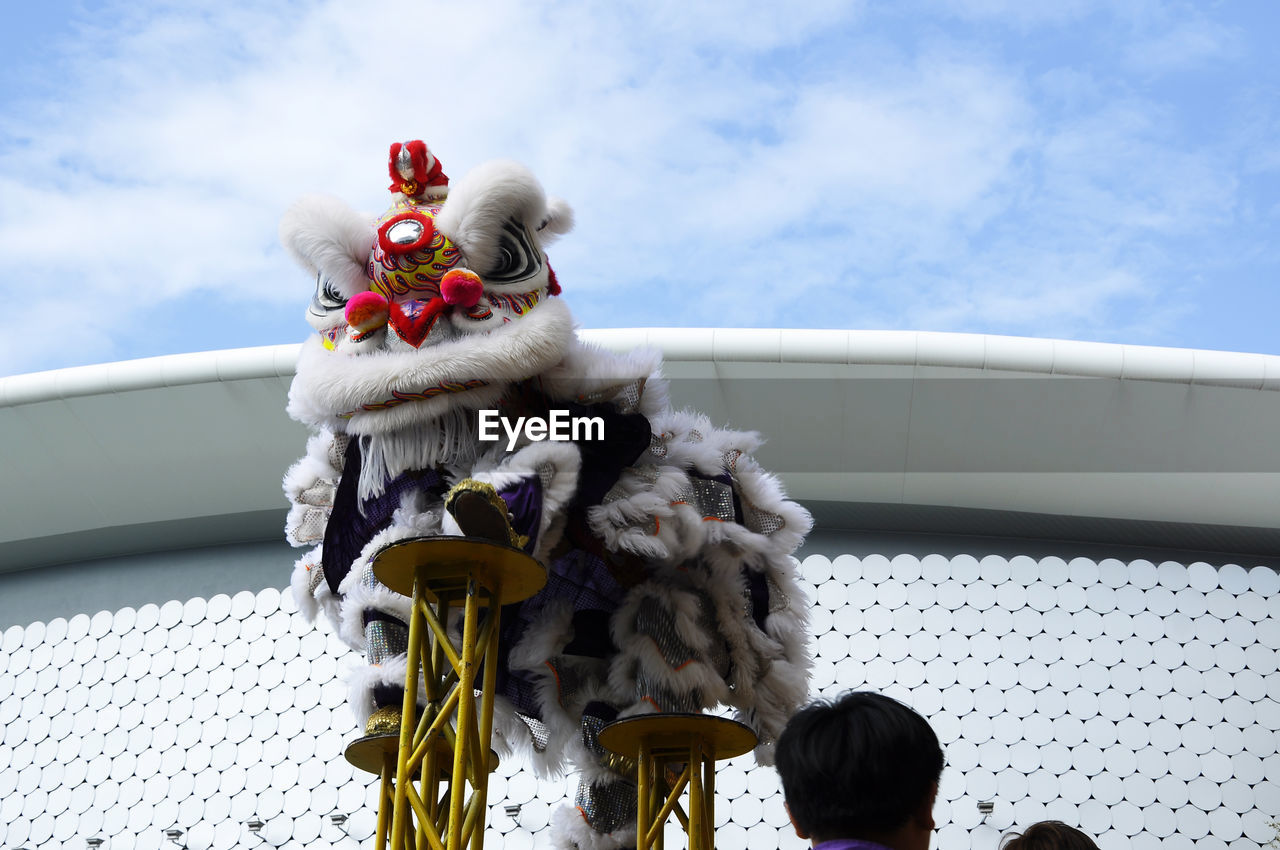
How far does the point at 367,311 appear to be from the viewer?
2023mm

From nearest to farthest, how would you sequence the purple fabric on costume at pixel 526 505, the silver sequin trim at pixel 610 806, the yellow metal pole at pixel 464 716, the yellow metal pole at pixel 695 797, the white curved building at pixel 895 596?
1. the yellow metal pole at pixel 464 716
2. the purple fabric on costume at pixel 526 505
3. the yellow metal pole at pixel 695 797
4. the silver sequin trim at pixel 610 806
5. the white curved building at pixel 895 596

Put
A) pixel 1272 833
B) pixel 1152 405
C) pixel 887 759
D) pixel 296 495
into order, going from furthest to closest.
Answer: pixel 1152 405
pixel 1272 833
pixel 296 495
pixel 887 759

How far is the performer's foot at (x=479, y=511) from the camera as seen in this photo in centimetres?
174

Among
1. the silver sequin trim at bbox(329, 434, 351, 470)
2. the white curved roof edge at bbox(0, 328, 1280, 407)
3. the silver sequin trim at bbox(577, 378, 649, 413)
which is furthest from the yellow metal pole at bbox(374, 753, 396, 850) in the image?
the white curved roof edge at bbox(0, 328, 1280, 407)

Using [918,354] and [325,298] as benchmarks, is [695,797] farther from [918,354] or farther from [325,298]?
[918,354]

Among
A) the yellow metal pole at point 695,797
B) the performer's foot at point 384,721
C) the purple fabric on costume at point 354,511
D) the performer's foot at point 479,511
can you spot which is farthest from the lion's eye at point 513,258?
the yellow metal pole at point 695,797

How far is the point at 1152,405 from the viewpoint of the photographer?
4.52 meters

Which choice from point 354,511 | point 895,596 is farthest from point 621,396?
point 895,596

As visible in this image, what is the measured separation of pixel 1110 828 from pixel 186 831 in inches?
137

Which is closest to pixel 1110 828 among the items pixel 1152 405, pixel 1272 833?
pixel 1272 833

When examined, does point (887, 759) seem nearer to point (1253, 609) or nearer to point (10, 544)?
point (1253, 609)

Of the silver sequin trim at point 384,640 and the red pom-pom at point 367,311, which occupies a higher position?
the red pom-pom at point 367,311

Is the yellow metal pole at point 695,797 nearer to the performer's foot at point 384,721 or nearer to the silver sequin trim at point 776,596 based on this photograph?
the silver sequin trim at point 776,596

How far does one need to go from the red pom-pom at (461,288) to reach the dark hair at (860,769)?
1128mm
